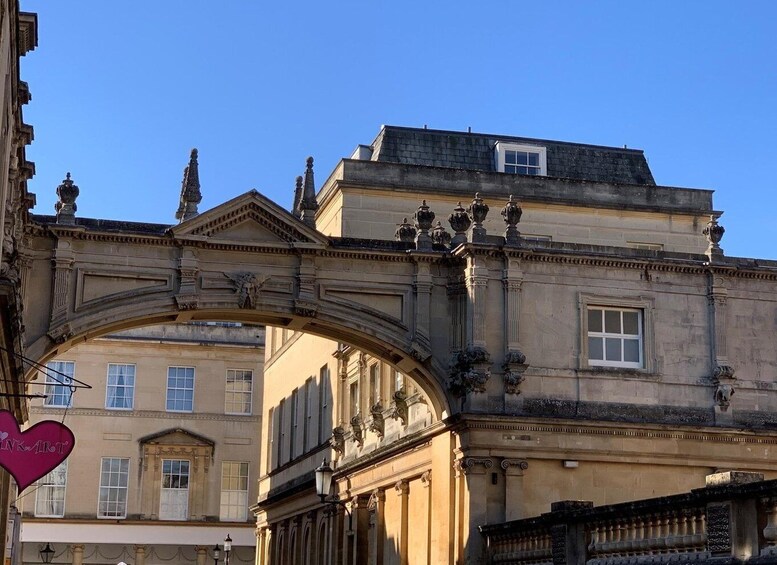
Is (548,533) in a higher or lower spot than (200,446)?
lower

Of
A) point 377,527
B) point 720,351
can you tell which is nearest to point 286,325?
point 377,527

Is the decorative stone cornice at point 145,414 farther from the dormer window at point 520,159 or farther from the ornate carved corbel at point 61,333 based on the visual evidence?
the ornate carved corbel at point 61,333

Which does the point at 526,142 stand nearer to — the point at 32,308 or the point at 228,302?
the point at 228,302

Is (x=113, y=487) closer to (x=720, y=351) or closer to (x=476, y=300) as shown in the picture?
(x=476, y=300)

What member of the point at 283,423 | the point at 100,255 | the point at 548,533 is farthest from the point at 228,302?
the point at 283,423

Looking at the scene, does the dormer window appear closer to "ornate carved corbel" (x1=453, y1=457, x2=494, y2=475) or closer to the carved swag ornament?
the carved swag ornament

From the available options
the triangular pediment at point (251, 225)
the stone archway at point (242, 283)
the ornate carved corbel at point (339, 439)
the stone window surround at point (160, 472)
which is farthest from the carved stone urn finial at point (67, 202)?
the stone window surround at point (160, 472)

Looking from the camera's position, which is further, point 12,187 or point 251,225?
point 251,225

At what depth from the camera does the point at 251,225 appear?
26.1 meters

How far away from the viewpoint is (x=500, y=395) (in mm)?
25953

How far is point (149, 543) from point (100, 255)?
32.0 meters

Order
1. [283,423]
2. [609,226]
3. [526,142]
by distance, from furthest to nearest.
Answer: [283,423]
[526,142]
[609,226]

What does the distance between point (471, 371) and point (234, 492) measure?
32223mm

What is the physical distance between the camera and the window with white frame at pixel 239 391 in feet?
188
